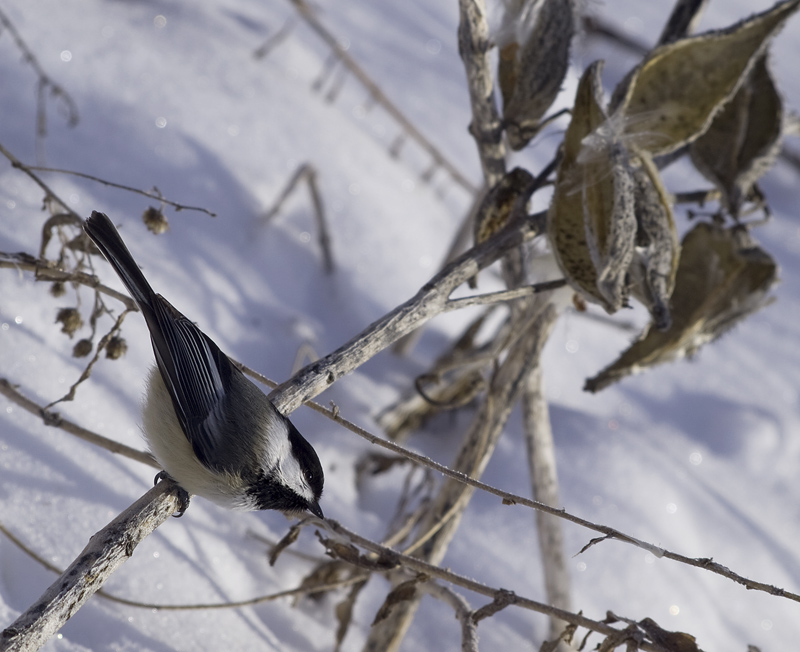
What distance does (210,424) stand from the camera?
1050 mm

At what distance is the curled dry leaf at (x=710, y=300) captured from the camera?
1.16 meters

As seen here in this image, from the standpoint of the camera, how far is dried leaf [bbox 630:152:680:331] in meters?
0.99

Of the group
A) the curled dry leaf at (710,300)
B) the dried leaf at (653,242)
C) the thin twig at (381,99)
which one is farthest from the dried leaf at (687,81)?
the thin twig at (381,99)

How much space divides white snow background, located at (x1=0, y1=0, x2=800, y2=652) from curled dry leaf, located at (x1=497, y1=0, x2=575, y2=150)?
60 millimetres

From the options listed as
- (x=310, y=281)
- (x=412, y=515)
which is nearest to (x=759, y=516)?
(x=412, y=515)

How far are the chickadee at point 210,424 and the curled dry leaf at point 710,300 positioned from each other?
53 centimetres

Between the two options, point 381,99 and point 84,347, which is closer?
point 84,347

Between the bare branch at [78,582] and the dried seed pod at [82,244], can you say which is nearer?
the bare branch at [78,582]

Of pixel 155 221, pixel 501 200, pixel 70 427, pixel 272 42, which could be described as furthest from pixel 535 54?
pixel 272 42

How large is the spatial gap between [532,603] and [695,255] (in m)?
0.73

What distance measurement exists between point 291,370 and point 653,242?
0.77 meters

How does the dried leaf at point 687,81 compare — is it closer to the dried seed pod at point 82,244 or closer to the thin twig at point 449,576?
the thin twig at point 449,576

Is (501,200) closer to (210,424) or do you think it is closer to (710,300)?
(710,300)

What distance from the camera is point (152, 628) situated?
96 cm
